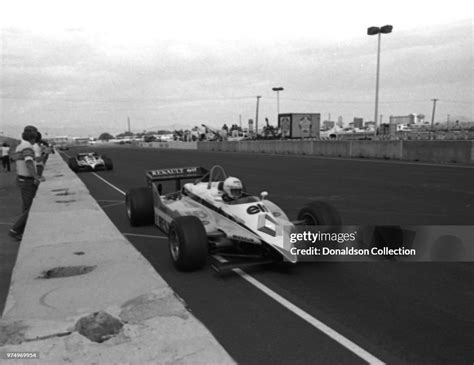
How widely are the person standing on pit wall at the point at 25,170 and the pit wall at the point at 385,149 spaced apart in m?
17.8

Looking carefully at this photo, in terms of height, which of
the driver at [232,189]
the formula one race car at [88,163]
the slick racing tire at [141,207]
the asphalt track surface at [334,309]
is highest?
the driver at [232,189]

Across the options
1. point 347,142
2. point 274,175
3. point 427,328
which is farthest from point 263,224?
point 347,142

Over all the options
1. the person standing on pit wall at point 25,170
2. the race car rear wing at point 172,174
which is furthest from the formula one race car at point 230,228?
the person standing on pit wall at point 25,170

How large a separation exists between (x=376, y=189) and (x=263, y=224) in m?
7.69

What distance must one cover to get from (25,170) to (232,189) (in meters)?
3.91

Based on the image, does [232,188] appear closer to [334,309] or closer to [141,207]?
[334,309]

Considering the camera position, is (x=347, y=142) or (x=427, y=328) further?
(x=347, y=142)

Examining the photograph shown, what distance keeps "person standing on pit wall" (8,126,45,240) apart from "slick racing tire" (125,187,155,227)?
5.20 ft

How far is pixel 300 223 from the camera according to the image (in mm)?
5680

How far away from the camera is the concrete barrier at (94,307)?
8.88 ft

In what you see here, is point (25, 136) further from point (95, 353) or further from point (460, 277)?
point (460, 277)

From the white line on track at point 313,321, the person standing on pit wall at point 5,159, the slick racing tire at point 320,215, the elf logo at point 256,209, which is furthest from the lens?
the person standing on pit wall at point 5,159

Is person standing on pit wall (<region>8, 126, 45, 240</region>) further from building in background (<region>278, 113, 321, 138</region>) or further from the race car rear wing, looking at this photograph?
building in background (<region>278, 113, 321, 138</region>)

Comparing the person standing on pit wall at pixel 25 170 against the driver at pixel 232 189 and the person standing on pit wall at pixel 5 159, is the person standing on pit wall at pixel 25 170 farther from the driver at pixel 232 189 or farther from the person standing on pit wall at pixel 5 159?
the person standing on pit wall at pixel 5 159
